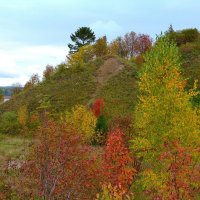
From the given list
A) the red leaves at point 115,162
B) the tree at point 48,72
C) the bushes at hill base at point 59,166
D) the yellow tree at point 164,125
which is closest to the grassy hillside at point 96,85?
the tree at point 48,72

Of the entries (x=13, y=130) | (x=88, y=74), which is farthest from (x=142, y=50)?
(x=13, y=130)

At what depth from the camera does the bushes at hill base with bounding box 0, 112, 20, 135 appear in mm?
53688

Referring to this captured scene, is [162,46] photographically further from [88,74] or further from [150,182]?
[88,74]

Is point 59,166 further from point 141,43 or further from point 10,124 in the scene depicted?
Answer: point 141,43

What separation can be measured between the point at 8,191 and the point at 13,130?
3789 cm

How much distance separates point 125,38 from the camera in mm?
97312

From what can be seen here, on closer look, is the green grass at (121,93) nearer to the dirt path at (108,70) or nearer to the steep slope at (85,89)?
the steep slope at (85,89)

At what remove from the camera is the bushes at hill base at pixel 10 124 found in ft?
176

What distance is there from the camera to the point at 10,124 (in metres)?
54.5

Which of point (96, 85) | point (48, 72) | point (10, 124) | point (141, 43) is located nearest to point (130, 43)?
point (141, 43)

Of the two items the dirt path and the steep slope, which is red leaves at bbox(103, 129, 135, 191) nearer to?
the steep slope

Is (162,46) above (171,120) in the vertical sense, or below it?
above

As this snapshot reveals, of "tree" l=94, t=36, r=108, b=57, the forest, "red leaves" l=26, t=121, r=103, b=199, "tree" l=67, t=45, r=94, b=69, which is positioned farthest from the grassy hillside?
"red leaves" l=26, t=121, r=103, b=199

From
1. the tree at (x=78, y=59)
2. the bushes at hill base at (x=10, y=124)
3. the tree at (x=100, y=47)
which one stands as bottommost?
the bushes at hill base at (x=10, y=124)
